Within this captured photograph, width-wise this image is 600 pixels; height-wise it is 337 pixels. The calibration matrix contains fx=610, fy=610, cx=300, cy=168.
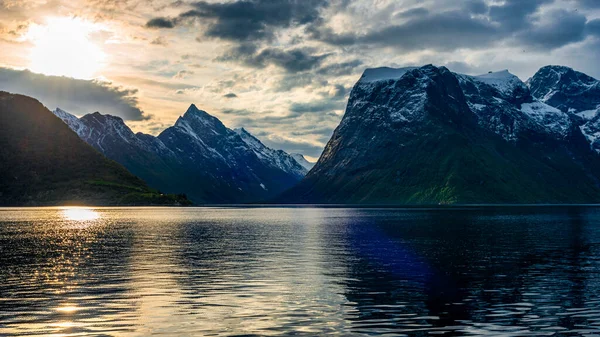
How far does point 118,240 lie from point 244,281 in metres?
70.2

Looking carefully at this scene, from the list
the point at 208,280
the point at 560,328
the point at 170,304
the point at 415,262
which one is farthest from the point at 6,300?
the point at 415,262

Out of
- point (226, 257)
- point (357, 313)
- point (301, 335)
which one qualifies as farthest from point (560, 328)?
point (226, 257)

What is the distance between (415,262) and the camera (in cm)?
8800

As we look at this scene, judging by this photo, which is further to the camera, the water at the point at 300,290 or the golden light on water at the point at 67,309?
the golden light on water at the point at 67,309

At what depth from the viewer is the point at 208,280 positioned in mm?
69000

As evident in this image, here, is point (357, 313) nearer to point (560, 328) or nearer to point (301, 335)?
point (301, 335)

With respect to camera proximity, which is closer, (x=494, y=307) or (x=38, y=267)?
(x=494, y=307)

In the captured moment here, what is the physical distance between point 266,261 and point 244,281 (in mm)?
21438

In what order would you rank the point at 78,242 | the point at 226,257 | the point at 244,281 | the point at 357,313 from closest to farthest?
the point at 357,313 → the point at 244,281 → the point at 226,257 → the point at 78,242

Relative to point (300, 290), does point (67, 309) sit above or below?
above

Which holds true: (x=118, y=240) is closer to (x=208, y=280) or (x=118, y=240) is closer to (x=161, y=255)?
(x=161, y=255)

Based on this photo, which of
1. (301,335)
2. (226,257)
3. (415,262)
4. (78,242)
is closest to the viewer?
(301,335)

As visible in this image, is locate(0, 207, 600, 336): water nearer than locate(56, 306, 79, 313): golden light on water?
Yes

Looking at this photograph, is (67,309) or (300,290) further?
(300,290)
